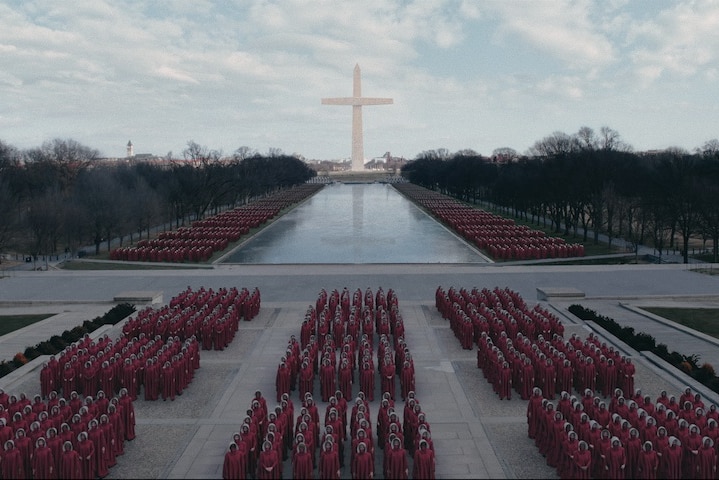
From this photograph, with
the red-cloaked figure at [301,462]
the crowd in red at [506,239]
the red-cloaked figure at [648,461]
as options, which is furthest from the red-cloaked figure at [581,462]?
the crowd in red at [506,239]

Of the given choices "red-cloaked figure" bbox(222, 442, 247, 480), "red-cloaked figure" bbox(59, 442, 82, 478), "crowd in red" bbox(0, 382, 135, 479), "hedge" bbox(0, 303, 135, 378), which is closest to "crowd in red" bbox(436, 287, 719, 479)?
"red-cloaked figure" bbox(222, 442, 247, 480)

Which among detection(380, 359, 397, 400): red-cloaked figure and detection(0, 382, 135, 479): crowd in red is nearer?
detection(0, 382, 135, 479): crowd in red

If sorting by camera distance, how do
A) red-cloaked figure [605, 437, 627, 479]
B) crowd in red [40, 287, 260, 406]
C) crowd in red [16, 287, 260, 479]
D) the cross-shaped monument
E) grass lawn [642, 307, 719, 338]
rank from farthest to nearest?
1. the cross-shaped monument
2. grass lawn [642, 307, 719, 338]
3. crowd in red [40, 287, 260, 406]
4. crowd in red [16, 287, 260, 479]
5. red-cloaked figure [605, 437, 627, 479]

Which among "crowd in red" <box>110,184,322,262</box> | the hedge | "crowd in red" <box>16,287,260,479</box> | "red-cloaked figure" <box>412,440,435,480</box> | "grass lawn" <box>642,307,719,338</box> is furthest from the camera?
"crowd in red" <box>110,184,322,262</box>

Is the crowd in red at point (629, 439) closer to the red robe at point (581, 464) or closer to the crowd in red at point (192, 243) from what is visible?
the red robe at point (581, 464)

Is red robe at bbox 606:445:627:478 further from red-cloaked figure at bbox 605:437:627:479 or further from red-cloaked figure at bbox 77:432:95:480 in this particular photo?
red-cloaked figure at bbox 77:432:95:480

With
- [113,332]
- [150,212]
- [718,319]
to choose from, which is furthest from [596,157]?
[113,332]

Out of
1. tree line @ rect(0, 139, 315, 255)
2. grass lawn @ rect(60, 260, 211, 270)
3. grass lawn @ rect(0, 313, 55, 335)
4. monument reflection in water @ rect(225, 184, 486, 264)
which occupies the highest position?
tree line @ rect(0, 139, 315, 255)

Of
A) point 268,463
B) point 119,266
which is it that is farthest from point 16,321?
point 268,463
